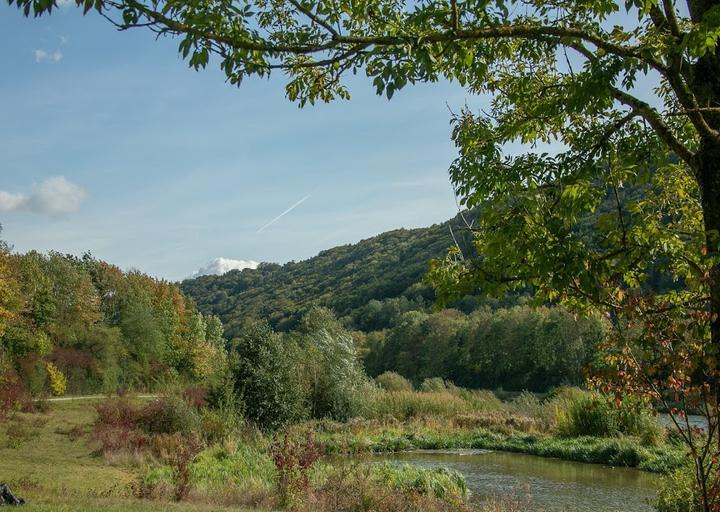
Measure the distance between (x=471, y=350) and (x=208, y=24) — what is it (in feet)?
196

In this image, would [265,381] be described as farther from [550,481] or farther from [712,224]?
[712,224]

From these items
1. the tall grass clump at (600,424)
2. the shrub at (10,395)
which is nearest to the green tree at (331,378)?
the tall grass clump at (600,424)

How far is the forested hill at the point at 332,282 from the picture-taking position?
107500mm

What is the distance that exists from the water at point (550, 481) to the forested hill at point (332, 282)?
6619 centimetres

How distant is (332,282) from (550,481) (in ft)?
429

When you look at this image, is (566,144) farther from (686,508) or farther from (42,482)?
(42,482)

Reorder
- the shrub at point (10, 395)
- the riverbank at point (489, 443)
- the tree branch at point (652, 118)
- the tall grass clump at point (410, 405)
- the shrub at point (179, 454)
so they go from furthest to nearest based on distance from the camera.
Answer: the tall grass clump at point (410, 405) < the shrub at point (10, 395) < the riverbank at point (489, 443) < the shrub at point (179, 454) < the tree branch at point (652, 118)

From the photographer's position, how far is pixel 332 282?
482 ft

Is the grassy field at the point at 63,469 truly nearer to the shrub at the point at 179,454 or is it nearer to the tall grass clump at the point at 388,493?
the shrub at the point at 179,454

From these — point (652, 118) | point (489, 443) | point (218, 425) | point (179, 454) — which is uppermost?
point (652, 118)

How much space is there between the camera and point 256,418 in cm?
2470

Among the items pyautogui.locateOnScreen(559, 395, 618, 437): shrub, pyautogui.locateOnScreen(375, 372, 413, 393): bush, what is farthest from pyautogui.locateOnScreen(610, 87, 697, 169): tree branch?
pyautogui.locateOnScreen(375, 372, 413, 393): bush

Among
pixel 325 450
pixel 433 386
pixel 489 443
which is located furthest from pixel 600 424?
pixel 433 386

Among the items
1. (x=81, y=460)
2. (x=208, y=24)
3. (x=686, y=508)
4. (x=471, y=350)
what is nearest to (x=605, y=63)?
(x=208, y=24)
